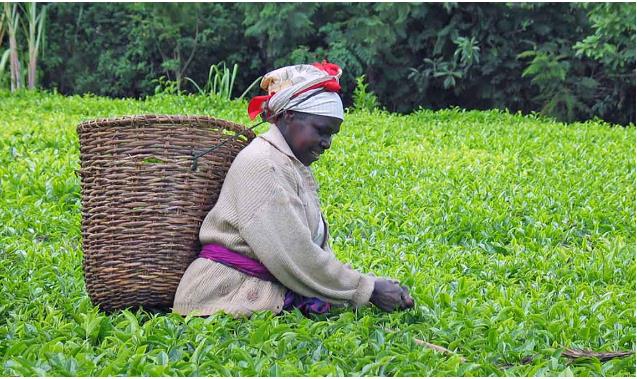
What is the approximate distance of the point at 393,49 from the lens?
1430cm

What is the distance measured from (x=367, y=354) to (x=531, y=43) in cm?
1106

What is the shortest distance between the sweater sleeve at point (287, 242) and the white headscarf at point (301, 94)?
11.0 inches

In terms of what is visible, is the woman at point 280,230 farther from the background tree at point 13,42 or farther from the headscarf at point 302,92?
the background tree at point 13,42

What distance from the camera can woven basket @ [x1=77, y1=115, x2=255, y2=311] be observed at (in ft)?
10.9

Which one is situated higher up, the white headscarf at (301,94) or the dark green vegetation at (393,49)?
the white headscarf at (301,94)

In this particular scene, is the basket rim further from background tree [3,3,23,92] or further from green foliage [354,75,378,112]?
background tree [3,3,23,92]

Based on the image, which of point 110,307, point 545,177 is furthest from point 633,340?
point 545,177

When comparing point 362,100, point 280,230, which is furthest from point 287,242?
point 362,100

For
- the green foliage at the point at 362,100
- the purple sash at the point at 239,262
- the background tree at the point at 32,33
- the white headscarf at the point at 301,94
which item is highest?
the white headscarf at the point at 301,94

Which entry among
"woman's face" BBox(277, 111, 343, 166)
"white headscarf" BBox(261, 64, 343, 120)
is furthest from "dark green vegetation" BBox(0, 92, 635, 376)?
"white headscarf" BBox(261, 64, 343, 120)

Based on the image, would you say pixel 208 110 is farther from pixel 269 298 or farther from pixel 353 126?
pixel 269 298

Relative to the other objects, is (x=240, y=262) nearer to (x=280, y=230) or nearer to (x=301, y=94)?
(x=280, y=230)

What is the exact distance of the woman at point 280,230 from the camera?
3.19 metres

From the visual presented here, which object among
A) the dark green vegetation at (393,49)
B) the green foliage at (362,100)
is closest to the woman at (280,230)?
the green foliage at (362,100)
